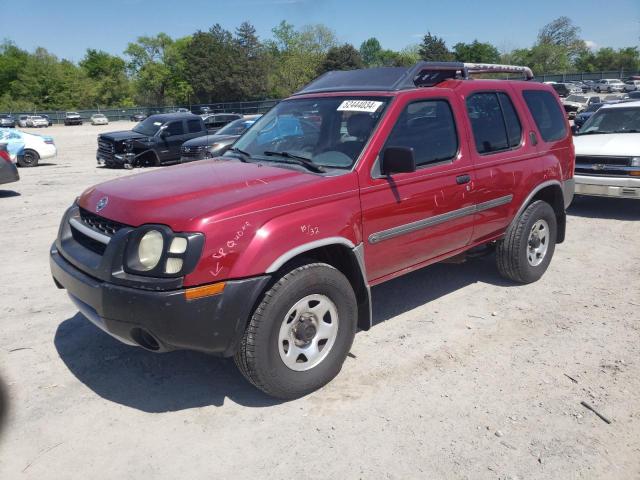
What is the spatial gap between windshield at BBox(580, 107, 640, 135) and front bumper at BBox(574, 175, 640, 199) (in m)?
1.60

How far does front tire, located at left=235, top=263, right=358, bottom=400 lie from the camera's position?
3129mm

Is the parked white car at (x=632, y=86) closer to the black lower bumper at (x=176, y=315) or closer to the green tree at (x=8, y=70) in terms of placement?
the black lower bumper at (x=176, y=315)

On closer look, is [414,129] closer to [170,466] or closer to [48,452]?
[170,466]

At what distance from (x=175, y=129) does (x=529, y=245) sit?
1418 cm

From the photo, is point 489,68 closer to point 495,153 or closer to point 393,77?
point 495,153

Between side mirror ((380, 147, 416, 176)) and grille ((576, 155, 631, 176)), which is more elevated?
side mirror ((380, 147, 416, 176))

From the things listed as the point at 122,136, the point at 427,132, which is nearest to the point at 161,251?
the point at 427,132

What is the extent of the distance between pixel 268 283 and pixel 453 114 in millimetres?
2263

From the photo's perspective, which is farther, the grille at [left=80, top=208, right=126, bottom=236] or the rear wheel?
the rear wheel

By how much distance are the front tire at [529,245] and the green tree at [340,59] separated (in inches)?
3062

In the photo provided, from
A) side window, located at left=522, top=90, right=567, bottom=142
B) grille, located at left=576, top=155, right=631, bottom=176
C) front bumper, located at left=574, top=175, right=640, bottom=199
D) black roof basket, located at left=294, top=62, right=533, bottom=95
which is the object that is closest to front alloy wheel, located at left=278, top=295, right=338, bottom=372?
black roof basket, located at left=294, top=62, right=533, bottom=95

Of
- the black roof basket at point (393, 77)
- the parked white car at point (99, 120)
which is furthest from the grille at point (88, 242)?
the parked white car at point (99, 120)

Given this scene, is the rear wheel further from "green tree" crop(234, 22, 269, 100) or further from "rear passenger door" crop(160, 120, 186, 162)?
"green tree" crop(234, 22, 269, 100)

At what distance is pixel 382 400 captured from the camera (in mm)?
3406
